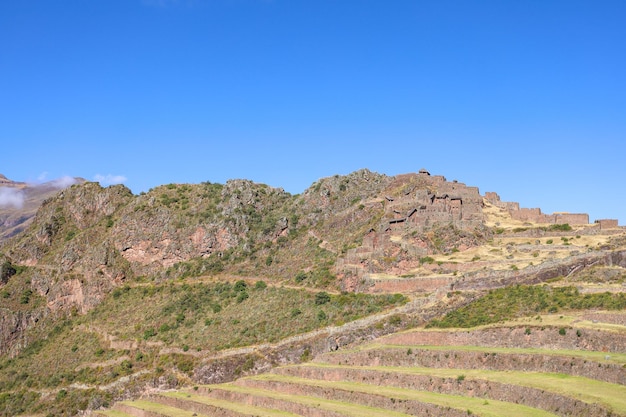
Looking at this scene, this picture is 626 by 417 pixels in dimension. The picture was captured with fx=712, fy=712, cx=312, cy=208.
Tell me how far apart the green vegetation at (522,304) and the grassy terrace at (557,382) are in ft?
25.5

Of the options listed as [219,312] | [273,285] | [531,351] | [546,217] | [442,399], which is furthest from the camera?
[273,285]

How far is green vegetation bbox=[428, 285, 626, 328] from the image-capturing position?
46.9 meters

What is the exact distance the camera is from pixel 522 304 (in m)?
51.0

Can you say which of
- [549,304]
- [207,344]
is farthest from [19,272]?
[549,304]

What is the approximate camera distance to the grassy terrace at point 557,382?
31.5 m

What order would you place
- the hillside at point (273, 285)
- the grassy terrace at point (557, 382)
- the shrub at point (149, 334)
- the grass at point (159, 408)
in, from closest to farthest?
1. the grassy terrace at point (557, 382)
2. the hillside at point (273, 285)
3. the grass at point (159, 408)
4. the shrub at point (149, 334)

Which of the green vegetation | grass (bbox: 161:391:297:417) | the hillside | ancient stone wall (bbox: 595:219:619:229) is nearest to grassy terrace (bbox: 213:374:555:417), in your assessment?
the hillside

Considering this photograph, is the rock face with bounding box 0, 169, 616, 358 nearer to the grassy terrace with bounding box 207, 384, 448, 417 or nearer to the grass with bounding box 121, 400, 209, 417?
the grassy terrace with bounding box 207, 384, 448, 417

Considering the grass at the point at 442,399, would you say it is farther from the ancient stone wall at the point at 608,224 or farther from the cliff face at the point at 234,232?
the ancient stone wall at the point at 608,224

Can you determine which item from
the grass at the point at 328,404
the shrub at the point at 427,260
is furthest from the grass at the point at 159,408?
the shrub at the point at 427,260

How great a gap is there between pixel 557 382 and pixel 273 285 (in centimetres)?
4823

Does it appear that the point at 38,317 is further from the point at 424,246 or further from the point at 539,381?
the point at 539,381

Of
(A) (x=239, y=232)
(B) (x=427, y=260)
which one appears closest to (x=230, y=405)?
(B) (x=427, y=260)

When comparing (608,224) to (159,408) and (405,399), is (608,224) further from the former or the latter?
(159,408)
